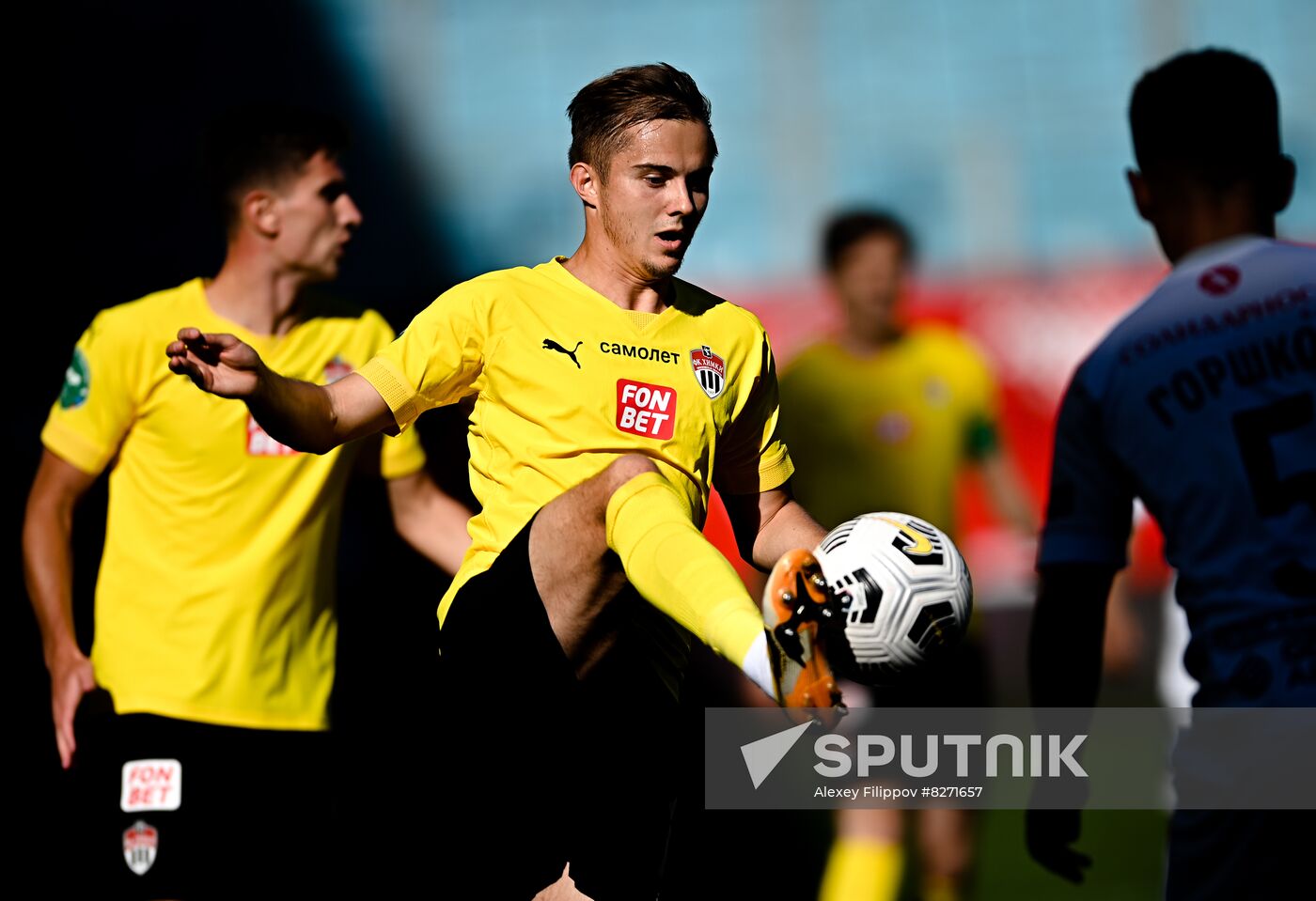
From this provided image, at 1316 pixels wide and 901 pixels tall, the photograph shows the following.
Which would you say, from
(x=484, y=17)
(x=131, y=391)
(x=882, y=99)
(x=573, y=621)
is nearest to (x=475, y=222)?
(x=484, y=17)

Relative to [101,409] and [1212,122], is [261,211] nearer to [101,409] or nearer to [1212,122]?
[101,409]

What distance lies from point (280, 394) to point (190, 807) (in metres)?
1.47

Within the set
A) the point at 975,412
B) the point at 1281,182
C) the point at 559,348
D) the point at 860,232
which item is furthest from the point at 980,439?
the point at 1281,182

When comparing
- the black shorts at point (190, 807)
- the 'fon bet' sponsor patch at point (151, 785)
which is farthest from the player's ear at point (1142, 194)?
the 'fon bet' sponsor patch at point (151, 785)

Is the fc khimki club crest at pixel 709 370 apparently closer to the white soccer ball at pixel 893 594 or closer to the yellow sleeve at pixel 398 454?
the white soccer ball at pixel 893 594

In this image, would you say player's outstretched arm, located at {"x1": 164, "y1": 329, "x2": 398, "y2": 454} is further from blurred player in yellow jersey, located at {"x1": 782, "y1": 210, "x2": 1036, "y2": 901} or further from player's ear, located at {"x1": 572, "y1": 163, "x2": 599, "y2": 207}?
blurred player in yellow jersey, located at {"x1": 782, "y1": 210, "x2": 1036, "y2": 901}

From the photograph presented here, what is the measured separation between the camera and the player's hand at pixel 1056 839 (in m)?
2.60

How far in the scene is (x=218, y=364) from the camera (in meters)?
2.84

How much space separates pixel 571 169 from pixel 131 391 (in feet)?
4.64

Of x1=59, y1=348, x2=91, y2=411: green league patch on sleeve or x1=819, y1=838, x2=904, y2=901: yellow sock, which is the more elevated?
x1=59, y1=348, x2=91, y2=411: green league patch on sleeve

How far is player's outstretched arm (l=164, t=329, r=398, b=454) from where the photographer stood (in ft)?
9.20

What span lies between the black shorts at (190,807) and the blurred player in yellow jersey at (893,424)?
2005mm

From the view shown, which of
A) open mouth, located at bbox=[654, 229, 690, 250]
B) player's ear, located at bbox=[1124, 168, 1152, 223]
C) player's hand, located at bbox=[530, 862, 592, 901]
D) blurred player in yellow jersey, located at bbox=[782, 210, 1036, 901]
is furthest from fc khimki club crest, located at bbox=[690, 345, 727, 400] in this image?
blurred player in yellow jersey, located at bbox=[782, 210, 1036, 901]

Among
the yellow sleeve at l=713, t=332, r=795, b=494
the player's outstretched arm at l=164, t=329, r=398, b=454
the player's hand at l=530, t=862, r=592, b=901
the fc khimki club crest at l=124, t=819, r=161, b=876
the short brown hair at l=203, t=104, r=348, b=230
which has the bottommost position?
the player's hand at l=530, t=862, r=592, b=901
